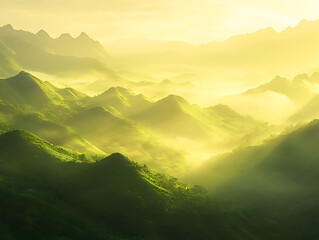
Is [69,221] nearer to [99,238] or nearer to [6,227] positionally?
[99,238]

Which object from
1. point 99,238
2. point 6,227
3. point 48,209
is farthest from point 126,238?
point 6,227

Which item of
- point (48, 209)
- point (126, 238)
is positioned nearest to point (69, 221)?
point (48, 209)

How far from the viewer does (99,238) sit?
18800 cm

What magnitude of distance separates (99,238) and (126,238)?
54.5ft

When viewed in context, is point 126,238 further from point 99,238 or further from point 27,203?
point 27,203

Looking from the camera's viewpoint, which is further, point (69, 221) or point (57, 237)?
point (69, 221)

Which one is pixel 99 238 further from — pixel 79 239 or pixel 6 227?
pixel 6 227

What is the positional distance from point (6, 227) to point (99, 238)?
1673 inches

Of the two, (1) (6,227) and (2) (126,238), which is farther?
(2) (126,238)

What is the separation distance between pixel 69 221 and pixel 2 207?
32836 mm

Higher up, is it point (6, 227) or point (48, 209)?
point (48, 209)

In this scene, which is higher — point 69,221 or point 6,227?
point 69,221

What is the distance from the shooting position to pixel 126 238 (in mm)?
199000


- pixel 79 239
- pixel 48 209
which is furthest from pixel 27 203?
pixel 79 239
